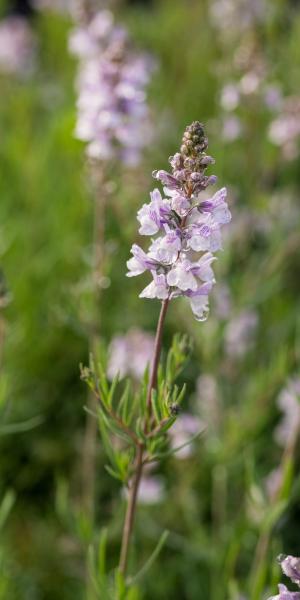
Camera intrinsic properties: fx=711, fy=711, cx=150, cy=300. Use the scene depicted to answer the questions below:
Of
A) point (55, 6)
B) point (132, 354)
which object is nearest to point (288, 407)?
point (132, 354)

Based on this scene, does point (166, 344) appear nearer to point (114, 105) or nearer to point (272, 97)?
point (272, 97)

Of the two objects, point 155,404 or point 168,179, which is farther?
point 155,404

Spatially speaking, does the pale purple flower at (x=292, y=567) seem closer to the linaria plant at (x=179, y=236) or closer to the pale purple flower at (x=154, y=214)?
the linaria plant at (x=179, y=236)

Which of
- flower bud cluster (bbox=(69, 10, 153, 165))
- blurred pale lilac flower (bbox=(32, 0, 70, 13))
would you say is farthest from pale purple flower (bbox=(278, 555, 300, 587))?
blurred pale lilac flower (bbox=(32, 0, 70, 13))

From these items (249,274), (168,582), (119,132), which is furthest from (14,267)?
(168,582)

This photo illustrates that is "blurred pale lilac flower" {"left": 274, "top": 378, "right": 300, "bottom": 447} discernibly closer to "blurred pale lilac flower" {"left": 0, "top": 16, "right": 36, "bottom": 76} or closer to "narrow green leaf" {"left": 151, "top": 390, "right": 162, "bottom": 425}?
"narrow green leaf" {"left": 151, "top": 390, "right": 162, "bottom": 425}
